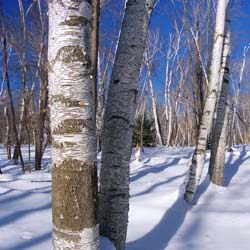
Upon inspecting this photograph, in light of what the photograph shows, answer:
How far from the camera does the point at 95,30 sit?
216 inches

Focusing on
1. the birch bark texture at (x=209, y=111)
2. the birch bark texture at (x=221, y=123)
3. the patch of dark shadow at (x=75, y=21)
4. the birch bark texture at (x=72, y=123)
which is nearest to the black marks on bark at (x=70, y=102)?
the birch bark texture at (x=72, y=123)

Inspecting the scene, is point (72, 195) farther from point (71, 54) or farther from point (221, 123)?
point (221, 123)

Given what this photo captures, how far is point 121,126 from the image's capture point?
2189 mm

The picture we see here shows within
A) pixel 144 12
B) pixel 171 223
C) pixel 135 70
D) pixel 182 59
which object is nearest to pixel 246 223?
pixel 171 223

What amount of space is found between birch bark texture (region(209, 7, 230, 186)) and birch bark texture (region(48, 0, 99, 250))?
3830 millimetres

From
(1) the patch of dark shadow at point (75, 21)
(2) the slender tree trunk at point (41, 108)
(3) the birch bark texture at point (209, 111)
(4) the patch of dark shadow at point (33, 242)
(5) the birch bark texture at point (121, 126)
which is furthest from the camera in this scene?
(2) the slender tree trunk at point (41, 108)

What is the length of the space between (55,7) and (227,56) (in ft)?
13.1

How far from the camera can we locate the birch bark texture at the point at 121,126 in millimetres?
2154

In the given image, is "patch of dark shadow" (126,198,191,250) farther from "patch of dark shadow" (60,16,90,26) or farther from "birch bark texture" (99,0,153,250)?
"patch of dark shadow" (60,16,90,26)

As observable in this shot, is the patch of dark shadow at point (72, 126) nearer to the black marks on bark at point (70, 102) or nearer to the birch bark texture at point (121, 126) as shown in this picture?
the black marks on bark at point (70, 102)

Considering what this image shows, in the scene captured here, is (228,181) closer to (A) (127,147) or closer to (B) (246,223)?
(B) (246,223)

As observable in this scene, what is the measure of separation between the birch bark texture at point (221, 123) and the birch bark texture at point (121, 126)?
9.95 ft

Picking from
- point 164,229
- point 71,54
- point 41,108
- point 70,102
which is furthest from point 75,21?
point 41,108

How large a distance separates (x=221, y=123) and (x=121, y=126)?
10.7ft
